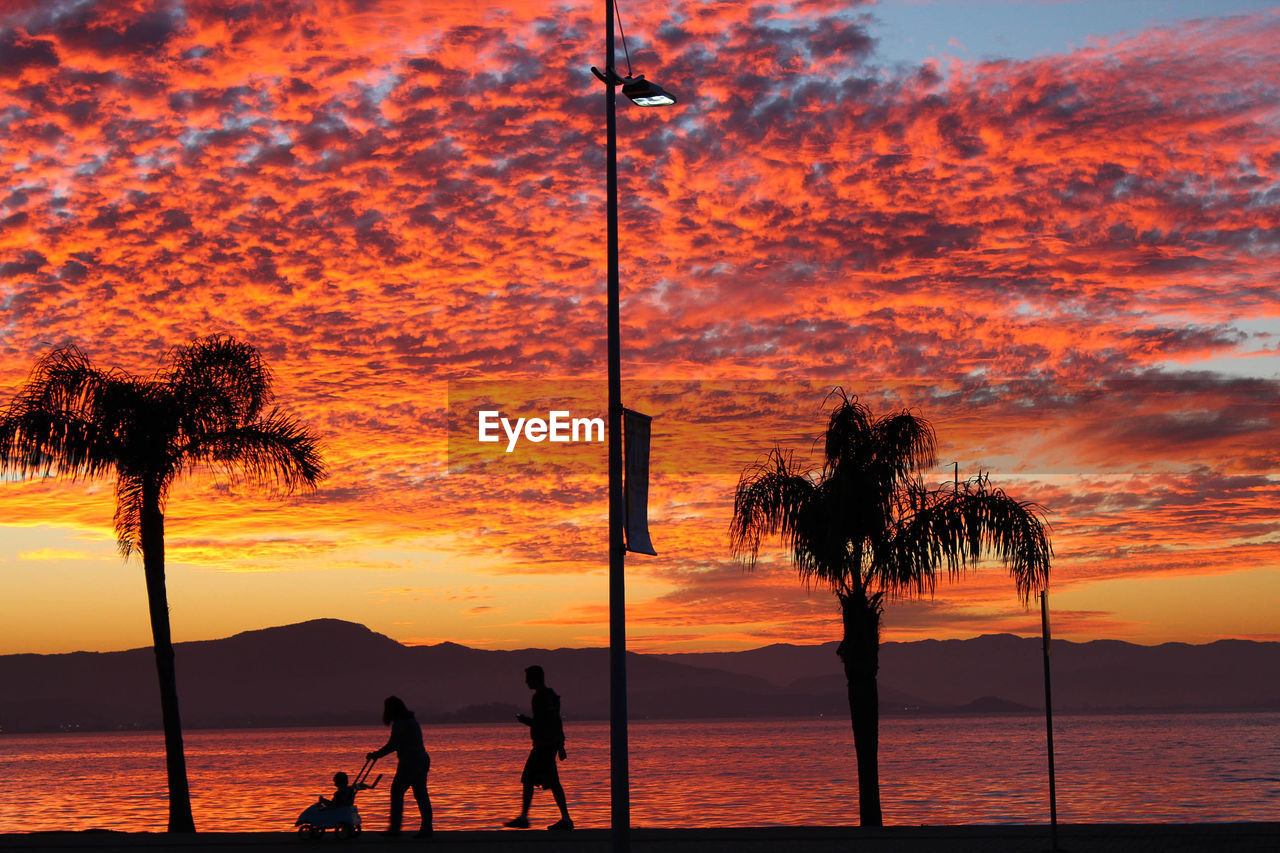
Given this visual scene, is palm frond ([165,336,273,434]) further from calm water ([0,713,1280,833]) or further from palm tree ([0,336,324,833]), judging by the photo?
calm water ([0,713,1280,833])

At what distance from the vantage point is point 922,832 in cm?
1666

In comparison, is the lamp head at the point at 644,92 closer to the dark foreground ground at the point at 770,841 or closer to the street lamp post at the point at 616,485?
the street lamp post at the point at 616,485

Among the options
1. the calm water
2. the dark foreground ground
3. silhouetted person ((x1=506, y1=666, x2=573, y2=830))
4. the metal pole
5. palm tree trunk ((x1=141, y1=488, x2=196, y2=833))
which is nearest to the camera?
the metal pole

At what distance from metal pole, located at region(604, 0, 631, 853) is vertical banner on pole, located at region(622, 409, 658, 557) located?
8 cm

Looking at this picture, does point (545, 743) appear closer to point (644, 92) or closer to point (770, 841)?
point (770, 841)

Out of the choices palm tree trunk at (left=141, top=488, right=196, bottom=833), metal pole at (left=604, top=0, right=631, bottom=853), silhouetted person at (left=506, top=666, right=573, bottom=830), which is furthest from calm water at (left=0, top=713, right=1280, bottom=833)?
metal pole at (left=604, top=0, right=631, bottom=853)

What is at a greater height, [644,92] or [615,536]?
[644,92]

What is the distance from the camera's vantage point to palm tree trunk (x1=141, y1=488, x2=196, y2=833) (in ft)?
69.0

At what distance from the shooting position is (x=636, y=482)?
13.8 metres

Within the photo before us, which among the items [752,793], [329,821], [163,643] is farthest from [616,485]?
[752,793]

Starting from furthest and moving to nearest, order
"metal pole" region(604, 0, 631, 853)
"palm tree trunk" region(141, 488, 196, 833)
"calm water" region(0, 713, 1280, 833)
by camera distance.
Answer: "calm water" region(0, 713, 1280, 833), "palm tree trunk" region(141, 488, 196, 833), "metal pole" region(604, 0, 631, 853)

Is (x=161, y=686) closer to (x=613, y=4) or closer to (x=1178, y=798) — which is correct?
(x=613, y=4)

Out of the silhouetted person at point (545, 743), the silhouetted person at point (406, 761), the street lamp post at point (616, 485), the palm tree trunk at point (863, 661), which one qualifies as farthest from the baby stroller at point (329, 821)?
the palm tree trunk at point (863, 661)

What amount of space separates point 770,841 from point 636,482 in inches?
199
